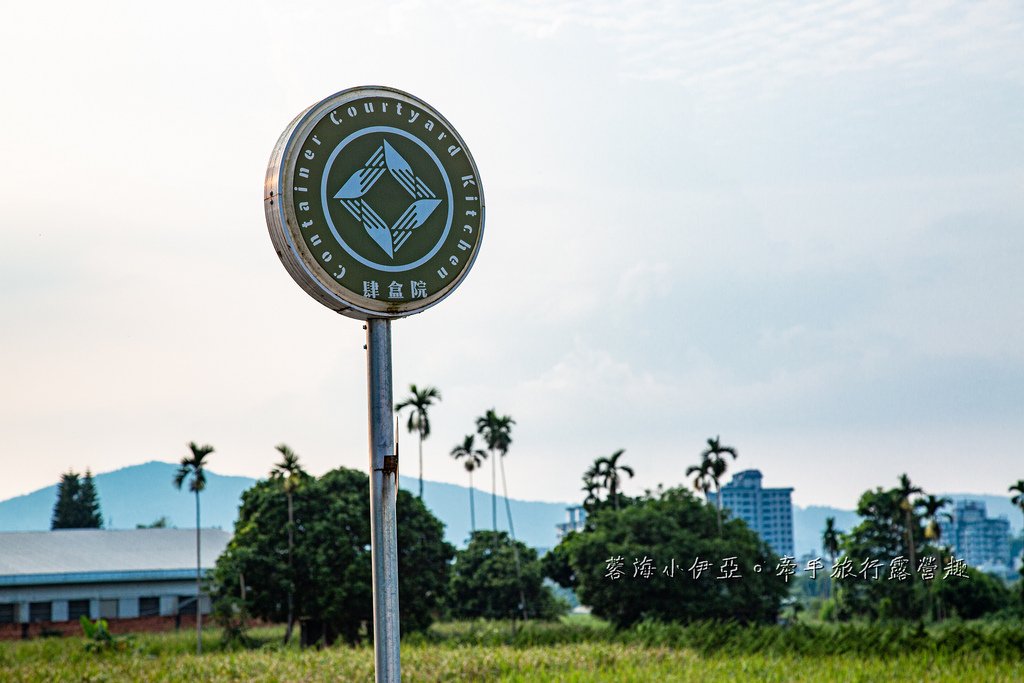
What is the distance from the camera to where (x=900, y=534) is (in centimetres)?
4225

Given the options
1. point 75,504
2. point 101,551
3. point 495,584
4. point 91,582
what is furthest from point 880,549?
point 75,504

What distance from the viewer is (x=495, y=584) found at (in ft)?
136

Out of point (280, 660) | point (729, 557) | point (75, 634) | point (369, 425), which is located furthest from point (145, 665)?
point (369, 425)

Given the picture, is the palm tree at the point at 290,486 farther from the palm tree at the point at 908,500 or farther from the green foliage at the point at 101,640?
the palm tree at the point at 908,500

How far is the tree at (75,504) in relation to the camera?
65438 mm

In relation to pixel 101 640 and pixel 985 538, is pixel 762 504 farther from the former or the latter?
pixel 101 640

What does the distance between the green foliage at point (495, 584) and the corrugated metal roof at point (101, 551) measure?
1154 centimetres

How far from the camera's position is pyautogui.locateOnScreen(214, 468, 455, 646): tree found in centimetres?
3334

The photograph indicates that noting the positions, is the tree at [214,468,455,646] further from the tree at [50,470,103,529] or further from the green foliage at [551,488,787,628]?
the tree at [50,470,103,529]

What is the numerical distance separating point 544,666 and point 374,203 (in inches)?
804

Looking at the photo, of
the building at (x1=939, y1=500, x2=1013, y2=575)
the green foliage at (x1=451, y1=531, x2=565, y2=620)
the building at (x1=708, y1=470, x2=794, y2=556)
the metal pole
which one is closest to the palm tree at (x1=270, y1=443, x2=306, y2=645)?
the green foliage at (x1=451, y1=531, x2=565, y2=620)

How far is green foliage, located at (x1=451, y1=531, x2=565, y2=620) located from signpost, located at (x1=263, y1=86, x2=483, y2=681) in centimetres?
3745

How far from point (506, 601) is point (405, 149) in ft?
127

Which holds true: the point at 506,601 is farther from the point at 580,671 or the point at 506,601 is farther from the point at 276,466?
the point at 580,671
